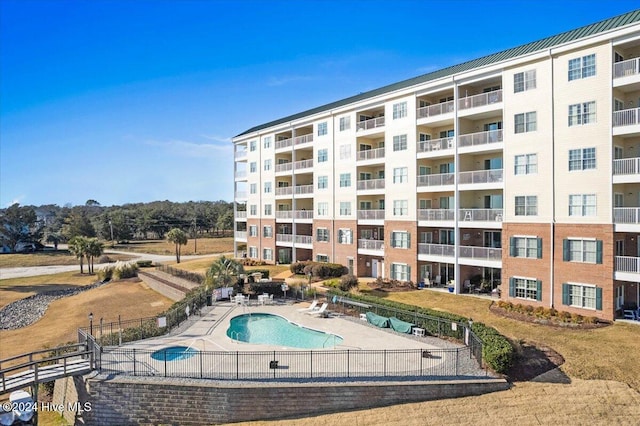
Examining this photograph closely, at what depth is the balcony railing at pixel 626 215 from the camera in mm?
23719

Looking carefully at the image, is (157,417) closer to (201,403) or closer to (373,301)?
(201,403)

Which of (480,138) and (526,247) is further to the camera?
(480,138)

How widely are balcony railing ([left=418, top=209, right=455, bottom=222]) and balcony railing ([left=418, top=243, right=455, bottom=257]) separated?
2.10 metres

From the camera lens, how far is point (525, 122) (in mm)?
28828

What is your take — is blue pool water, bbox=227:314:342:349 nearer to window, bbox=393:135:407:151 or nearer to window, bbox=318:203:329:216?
window, bbox=393:135:407:151

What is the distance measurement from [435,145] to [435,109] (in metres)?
2.87

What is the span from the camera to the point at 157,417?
16.8 metres

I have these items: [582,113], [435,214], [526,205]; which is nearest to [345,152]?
[435,214]

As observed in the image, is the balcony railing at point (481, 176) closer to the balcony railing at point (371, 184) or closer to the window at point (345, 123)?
the balcony railing at point (371, 184)

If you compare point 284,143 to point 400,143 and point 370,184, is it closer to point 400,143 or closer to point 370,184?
point 370,184

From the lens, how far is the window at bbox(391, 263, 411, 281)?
36500 mm

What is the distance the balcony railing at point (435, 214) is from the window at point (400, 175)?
314cm

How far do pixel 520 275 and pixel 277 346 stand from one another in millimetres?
16949

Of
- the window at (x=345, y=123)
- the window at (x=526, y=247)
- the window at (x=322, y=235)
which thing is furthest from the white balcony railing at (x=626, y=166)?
the window at (x=322, y=235)
